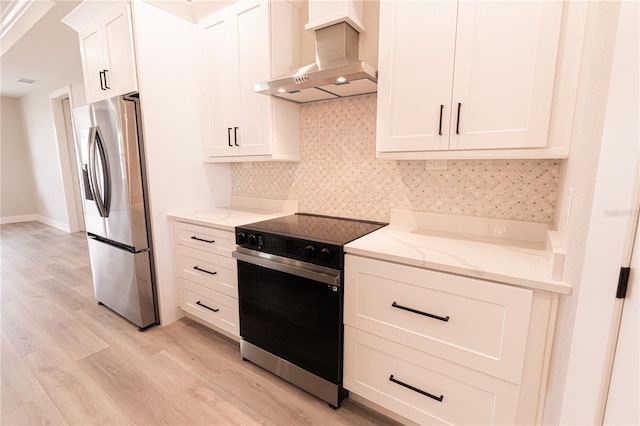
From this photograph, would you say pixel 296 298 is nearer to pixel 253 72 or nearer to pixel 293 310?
pixel 293 310

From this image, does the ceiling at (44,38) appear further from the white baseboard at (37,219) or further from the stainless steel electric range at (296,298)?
the white baseboard at (37,219)

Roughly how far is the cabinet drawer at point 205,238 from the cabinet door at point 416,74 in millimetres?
1213

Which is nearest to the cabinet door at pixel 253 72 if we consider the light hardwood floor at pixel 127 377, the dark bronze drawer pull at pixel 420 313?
the dark bronze drawer pull at pixel 420 313

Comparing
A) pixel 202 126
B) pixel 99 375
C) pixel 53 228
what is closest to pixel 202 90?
pixel 202 126

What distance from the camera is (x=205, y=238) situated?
2180 mm

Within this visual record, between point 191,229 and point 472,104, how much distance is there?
2030 millimetres

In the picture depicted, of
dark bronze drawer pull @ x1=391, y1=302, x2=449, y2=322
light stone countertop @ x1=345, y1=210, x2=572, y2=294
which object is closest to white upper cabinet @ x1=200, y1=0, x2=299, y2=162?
light stone countertop @ x1=345, y1=210, x2=572, y2=294

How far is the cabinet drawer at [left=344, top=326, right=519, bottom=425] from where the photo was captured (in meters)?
1.21

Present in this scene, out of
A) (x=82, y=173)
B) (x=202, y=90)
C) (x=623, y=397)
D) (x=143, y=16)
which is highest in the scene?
(x=143, y=16)

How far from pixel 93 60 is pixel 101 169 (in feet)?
3.11

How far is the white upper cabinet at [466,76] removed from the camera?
1212 millimetres

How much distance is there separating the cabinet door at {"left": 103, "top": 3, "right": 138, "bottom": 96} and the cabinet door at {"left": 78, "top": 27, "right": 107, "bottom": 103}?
4.3 inches

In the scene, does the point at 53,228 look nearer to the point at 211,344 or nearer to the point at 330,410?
the point at 211,344

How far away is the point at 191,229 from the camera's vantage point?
90.0 inches
